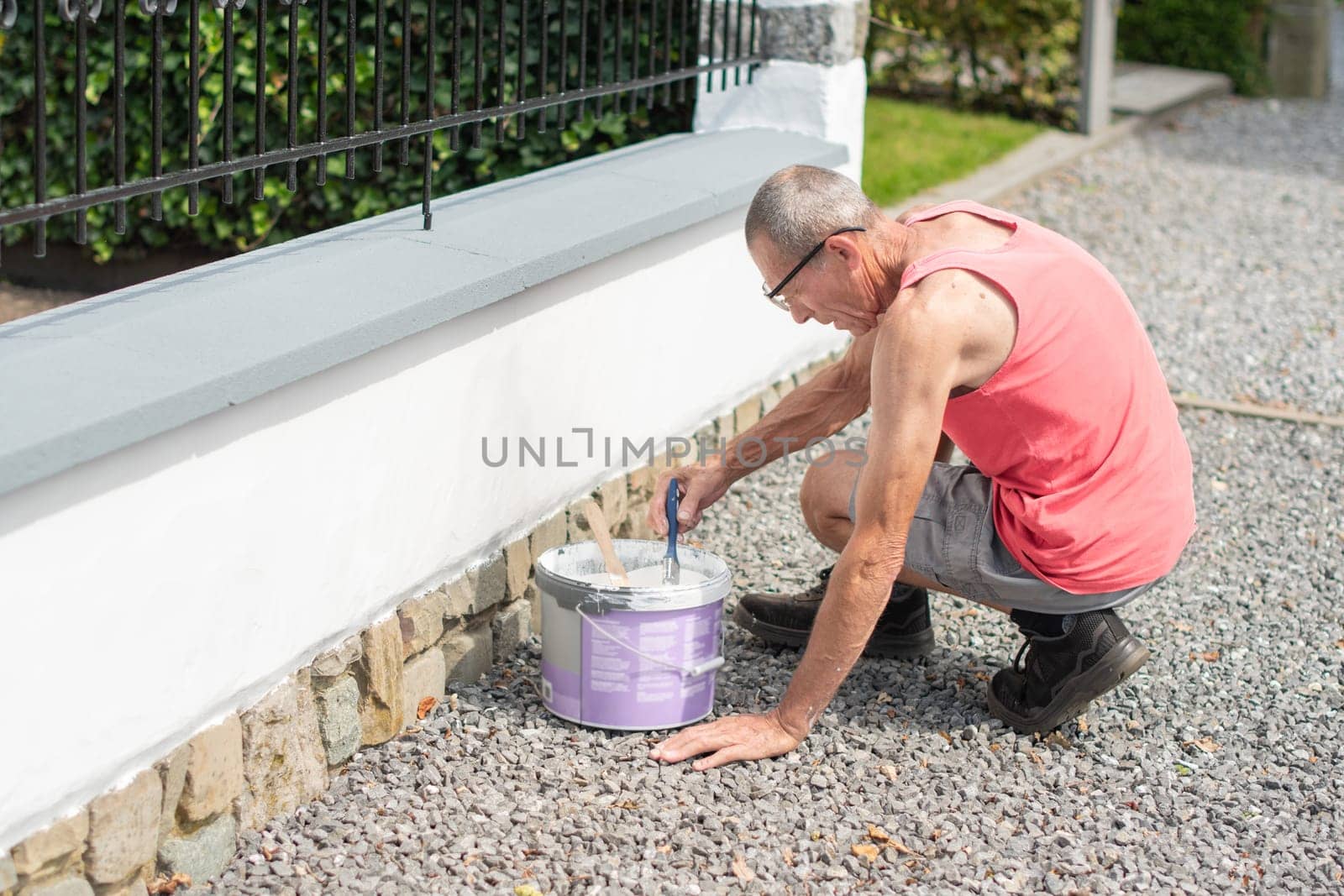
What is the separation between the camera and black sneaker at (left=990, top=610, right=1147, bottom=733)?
3.12 metres

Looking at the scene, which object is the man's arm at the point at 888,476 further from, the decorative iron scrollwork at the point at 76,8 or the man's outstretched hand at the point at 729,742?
the decorative iron scrollwork at the point at 76,8

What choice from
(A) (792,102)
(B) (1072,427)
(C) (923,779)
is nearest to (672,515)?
(C) (923,779)

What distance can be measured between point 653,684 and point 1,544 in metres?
1.41

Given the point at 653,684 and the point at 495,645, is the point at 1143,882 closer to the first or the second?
the point at 653,684

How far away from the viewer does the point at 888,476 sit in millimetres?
2750

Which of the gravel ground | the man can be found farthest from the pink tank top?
the gravel ground

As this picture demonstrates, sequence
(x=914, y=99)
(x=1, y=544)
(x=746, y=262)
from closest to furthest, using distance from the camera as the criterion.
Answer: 1. (x=1, y=544)
2. (x=746, y=262)
3. (x=914, y=99)

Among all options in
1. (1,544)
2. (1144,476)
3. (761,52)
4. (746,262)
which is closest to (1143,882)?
(1144,476)

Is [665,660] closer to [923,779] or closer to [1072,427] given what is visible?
[923,779]

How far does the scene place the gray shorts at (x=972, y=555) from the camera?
10.2 ft

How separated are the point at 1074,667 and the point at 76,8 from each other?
2.30m

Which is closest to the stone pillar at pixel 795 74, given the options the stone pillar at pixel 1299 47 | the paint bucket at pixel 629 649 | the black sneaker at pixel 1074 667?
the paint bucket at pixel 629 649

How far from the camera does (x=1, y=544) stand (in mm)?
2076

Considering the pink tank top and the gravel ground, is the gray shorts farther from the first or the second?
the gravel ground
